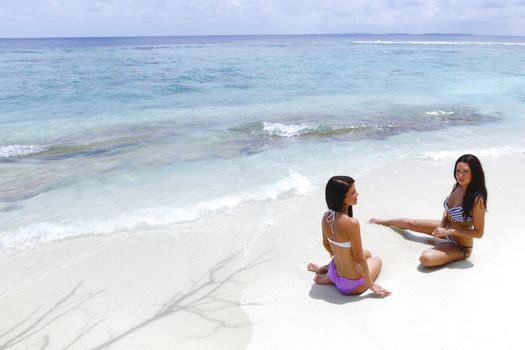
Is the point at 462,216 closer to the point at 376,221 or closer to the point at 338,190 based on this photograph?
the point at 376,221

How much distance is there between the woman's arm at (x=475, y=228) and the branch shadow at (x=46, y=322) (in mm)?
3418

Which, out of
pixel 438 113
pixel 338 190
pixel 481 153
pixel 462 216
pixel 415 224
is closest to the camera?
pixel 338 190

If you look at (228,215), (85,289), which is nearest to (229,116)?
(228,215)

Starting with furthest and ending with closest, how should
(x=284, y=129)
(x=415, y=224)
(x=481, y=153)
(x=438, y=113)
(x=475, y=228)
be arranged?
(x=438, y=113), (x=284, y=129), (x=481, y=153), (x=415, y=224), (x=475, y=228)

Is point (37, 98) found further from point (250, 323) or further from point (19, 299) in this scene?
point (250, 323)

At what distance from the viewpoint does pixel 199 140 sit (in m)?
9.99

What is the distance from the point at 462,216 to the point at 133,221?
13.4 ft

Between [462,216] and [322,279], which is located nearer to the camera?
[322,279]

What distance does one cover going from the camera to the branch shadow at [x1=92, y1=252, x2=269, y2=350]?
11.2ft

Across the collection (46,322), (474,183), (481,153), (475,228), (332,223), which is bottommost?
(46,322)

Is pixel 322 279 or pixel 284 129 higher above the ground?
pixel 284 129

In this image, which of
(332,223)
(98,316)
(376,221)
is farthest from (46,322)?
(376,221)

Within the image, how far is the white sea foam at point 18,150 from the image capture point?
9172 mm

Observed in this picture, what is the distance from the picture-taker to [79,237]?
16.9ft
